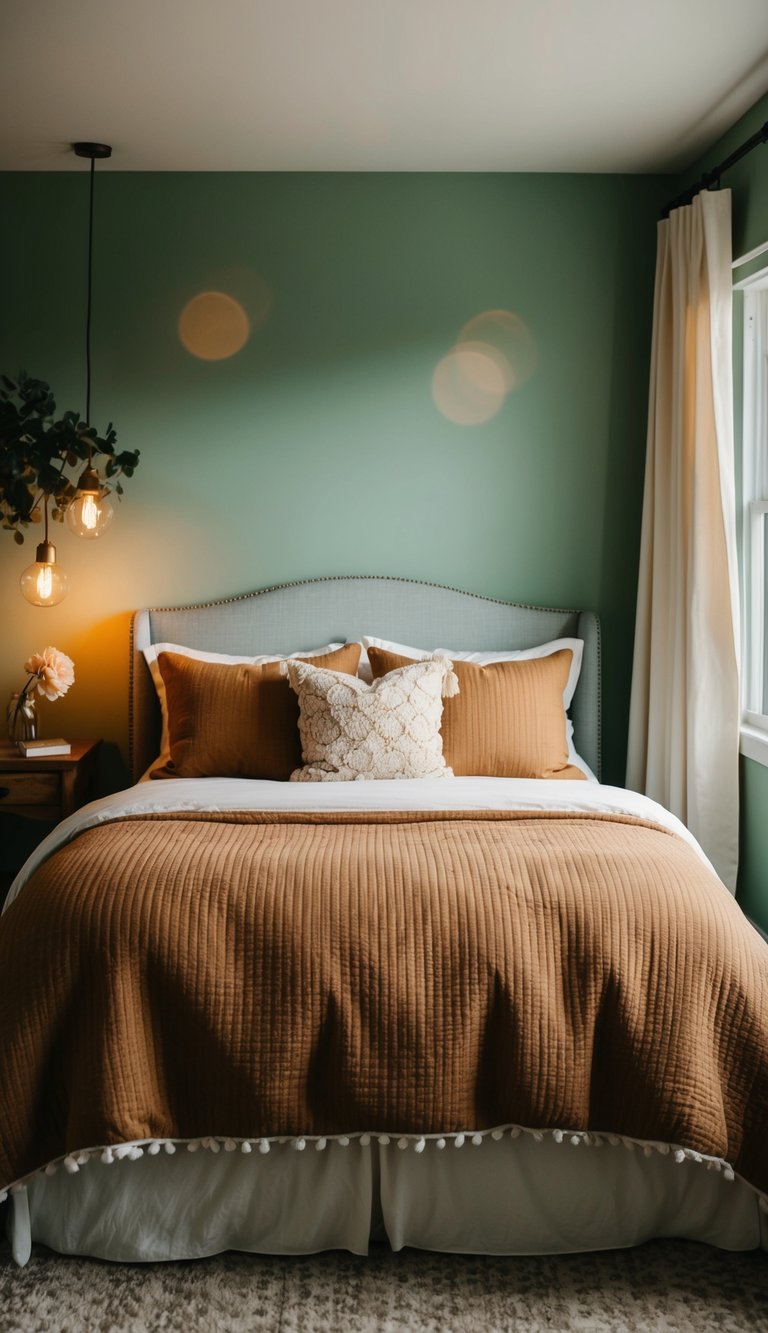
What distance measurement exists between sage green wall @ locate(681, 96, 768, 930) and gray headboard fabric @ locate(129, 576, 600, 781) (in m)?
0.60

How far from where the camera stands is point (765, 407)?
3273 mm

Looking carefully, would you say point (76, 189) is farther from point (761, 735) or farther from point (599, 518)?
point (761, 735)

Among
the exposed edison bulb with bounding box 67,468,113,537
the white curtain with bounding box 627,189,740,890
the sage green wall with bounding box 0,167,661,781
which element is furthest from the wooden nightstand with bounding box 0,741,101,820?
the white curtain with bounding box 627,189,740,890

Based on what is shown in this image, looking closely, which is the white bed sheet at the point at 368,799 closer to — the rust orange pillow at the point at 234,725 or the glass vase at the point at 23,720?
the rust orange pillow at the point at 234,725

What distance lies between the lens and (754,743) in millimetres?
3174

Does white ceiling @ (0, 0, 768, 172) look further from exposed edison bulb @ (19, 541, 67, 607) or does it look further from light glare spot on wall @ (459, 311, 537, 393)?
exposed edison bulb @ (19, 541, 67, 607)

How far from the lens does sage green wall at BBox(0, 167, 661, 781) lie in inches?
147

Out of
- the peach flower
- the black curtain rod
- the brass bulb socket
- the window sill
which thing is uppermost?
the black curtain rod

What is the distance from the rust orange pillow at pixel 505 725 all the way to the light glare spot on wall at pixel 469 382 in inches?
41.5

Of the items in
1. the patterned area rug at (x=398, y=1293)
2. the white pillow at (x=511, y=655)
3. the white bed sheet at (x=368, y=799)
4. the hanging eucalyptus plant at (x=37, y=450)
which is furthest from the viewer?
the white pillow at (x=511, y=655)

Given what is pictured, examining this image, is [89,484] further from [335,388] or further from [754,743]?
[754,743]

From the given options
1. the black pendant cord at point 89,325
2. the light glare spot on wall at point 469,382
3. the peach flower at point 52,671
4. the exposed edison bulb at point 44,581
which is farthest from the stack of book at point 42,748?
the light glare spot on wall at point 469,382

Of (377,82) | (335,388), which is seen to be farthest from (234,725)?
(377,82)

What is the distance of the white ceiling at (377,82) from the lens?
2598mm
